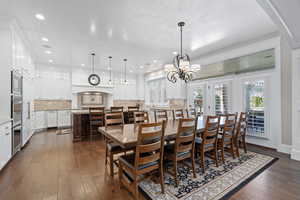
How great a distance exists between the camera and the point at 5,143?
102 inches

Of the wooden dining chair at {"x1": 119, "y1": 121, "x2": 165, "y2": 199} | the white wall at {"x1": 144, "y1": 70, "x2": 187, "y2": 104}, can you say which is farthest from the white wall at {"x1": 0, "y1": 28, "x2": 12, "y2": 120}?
the white wall at {"x1": 144, "y1": 70, "x2": 187, "y2": 104}

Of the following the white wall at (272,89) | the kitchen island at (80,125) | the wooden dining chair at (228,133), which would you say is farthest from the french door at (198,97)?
the kitchen island at (80,125)

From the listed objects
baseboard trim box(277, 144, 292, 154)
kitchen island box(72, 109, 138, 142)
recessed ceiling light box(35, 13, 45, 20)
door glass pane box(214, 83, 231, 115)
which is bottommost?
baseboard trim box(277, 144, 292, 154)

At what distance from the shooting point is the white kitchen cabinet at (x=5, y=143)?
243 cm

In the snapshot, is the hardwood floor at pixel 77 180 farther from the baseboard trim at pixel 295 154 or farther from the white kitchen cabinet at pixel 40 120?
the white kitchen cabinet at pixel 40 120

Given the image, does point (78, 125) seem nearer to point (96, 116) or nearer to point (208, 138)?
point (96, 116)

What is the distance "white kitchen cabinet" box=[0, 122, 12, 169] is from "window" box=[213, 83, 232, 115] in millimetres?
5430

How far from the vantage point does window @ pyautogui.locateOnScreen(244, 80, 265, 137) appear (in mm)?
3775

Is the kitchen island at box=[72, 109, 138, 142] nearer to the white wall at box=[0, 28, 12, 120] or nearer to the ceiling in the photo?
the white wall at box=[0, 28, 12, 120]

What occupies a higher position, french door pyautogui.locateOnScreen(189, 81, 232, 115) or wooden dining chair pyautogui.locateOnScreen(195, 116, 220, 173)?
french door pyautogui.locateOnScreen(189, 81, 232, 115)

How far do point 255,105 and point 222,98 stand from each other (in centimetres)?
93

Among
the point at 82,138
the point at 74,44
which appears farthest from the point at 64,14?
the point at 82,138

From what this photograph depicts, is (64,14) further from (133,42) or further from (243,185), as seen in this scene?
(243,185)

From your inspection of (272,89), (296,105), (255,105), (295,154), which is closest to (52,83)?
(255,105)
